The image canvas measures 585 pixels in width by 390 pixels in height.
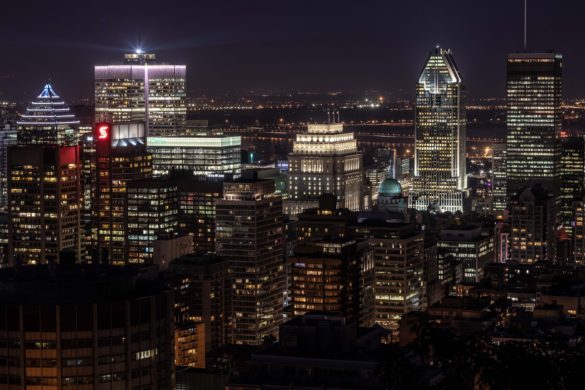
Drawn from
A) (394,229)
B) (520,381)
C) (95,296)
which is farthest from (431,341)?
(394,229)

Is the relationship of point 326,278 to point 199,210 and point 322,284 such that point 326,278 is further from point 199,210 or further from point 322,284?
point 199,210

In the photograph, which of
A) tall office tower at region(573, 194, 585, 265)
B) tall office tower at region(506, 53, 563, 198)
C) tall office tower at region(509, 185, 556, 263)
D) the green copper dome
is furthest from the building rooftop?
tall office tower at region(506, 53, 563, 198)

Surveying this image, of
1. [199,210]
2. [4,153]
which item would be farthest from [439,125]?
[199,210]

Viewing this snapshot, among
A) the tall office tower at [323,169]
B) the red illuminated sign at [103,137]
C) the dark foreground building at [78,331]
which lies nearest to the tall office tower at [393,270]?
the red illuminated sign at [103,137]

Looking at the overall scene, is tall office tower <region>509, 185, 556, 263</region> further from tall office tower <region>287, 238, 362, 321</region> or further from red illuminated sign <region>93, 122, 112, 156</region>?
tall office tower <region>287, 238, 362, 321</region>

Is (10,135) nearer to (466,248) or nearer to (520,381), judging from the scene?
(466,248)
